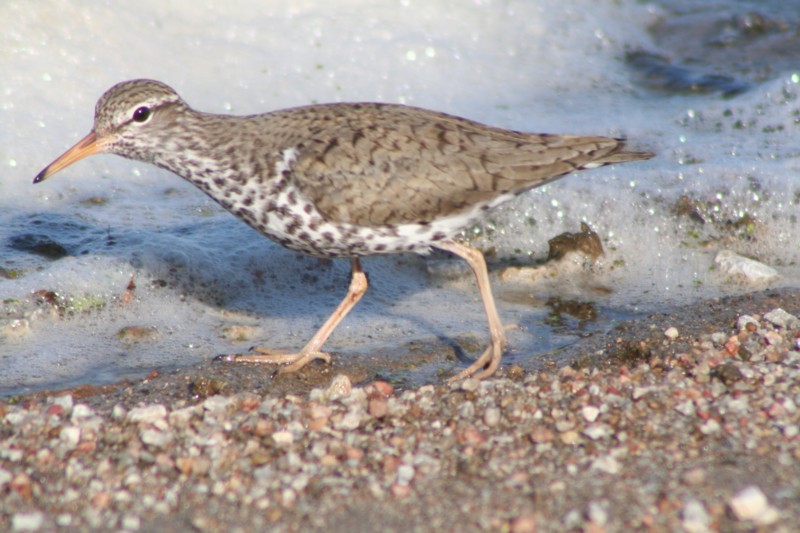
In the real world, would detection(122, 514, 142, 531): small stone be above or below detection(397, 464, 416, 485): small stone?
below

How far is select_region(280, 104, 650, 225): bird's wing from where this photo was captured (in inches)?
247

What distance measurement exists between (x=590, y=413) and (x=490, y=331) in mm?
1622

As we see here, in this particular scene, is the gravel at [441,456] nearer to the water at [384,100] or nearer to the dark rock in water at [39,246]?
the water at [384,100]

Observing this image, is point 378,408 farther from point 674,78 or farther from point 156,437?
point 674,78

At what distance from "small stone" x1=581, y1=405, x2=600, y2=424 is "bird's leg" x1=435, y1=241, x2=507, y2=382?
1175 millimetres

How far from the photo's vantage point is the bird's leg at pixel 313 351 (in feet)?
22.3

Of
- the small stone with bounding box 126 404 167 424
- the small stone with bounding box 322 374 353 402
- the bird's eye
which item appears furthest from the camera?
the bird's eye

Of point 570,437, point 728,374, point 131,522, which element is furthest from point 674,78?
point 131,522

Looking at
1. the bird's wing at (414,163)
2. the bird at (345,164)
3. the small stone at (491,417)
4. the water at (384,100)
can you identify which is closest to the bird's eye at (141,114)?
the bird at (345,164)

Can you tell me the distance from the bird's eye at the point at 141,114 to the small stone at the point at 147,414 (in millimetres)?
2298

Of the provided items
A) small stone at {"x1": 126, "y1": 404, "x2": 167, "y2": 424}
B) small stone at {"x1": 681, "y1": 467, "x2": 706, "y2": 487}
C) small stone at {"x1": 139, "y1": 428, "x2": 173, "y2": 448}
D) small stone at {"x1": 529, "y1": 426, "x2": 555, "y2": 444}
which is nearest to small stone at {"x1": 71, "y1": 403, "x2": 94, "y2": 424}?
small stone at {"x1": 126, "y1": 404, "x2": 167, "y2": 424}

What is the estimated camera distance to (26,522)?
4.45 meters

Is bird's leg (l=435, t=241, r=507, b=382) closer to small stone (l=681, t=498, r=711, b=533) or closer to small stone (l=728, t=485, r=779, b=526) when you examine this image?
small stone (l=681, t=498, r=711, b=533)

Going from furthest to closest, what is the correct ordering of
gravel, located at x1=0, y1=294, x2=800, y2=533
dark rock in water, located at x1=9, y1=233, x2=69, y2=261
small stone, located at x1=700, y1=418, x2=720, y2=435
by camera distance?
dark rock in water, located at x1=9, y1=233, x2=69, y2=261 → small stone, located at x1=700, y1=418, x2=720, y2=435 → gravel, located at x1=0, y1=294, x2=800, y2=533
